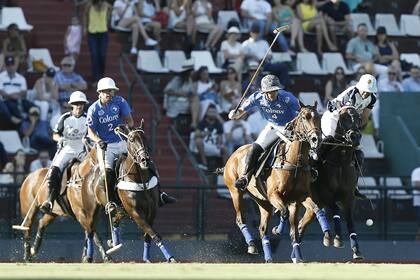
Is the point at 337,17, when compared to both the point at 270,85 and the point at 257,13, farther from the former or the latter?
the point at 270,85

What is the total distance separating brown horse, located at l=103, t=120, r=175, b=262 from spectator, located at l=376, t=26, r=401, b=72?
37.1ft

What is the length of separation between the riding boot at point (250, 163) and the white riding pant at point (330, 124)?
1.00 metres

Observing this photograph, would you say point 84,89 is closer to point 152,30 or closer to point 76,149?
point 152,30

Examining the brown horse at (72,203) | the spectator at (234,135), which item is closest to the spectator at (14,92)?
the brown horse at (72,203)

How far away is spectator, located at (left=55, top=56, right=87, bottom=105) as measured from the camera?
103 feet

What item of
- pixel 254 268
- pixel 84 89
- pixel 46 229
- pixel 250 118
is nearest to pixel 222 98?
pixel 250 118

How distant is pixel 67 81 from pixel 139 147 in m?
7.39

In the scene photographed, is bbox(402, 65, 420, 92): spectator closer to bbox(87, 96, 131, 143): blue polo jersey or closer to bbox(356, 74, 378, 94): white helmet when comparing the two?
bbox(356, 74, 378, 94): white helmet

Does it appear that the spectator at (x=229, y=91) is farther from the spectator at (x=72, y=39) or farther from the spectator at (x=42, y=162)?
the spectator at (x=42, y=162)

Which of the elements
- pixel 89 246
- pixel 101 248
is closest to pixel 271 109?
pixel 101 248

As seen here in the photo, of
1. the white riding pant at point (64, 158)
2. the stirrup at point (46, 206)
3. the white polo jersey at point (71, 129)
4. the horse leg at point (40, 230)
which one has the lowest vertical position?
the horse leg at point (40, 230)

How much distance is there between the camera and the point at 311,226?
29328mm

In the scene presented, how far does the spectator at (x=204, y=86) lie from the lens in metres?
32.1

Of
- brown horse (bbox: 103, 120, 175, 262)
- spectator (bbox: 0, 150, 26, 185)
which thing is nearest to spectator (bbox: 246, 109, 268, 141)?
spectator (bbox: 0, 150, 26, 185)
